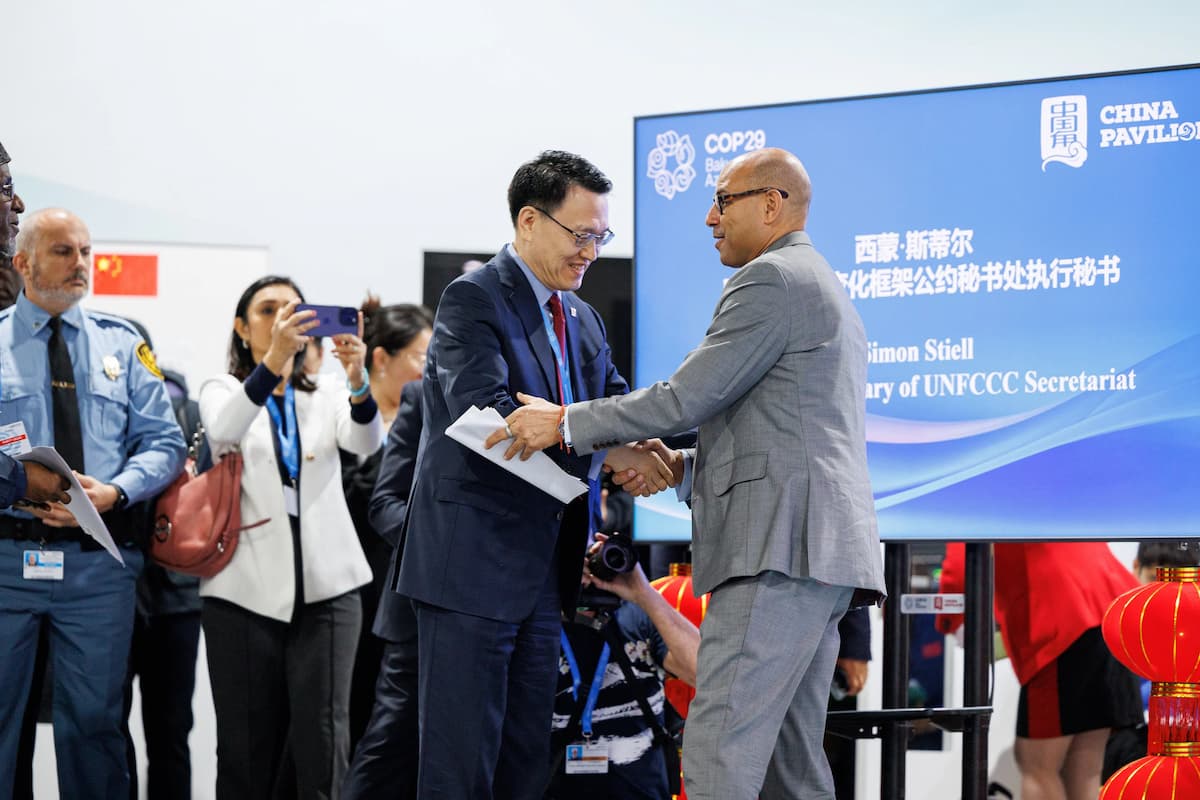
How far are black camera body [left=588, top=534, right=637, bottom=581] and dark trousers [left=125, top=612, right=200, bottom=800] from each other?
165cm

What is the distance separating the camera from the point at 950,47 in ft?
15.6

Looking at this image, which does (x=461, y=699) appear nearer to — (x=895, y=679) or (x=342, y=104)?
(x=895, y=679)

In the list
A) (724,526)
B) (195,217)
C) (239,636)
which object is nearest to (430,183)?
(195,217)

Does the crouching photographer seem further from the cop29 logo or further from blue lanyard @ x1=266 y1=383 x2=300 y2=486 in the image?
the cop29 logo

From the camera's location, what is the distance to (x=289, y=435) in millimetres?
3492

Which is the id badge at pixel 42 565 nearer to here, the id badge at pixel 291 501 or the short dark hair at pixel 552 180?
the id badge at pixel 291 501

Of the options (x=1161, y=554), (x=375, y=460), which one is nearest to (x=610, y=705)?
(x=375, y=460)

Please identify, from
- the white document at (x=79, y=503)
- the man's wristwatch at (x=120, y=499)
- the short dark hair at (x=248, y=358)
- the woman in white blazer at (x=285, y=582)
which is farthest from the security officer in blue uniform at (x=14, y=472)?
the short dark hair at (x=248, y=358)

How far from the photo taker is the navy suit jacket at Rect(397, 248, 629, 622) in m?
2.41

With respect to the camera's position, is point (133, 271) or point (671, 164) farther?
point (133, 271)

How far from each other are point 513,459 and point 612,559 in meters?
0.59

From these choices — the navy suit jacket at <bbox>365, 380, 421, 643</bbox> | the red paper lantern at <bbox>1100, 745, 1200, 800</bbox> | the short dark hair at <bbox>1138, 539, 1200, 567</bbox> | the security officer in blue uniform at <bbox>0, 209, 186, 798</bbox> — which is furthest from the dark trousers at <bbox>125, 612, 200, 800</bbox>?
the short dark hair at <bbox>1138, 539, 1200, 567</bbox>

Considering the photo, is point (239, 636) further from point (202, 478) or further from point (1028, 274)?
point (1028, 274)

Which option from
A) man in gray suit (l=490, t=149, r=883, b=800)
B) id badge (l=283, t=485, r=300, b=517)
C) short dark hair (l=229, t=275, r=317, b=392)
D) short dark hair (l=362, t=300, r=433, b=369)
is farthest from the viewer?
short dark hair (l=362, t=300, r=433, b=369)
